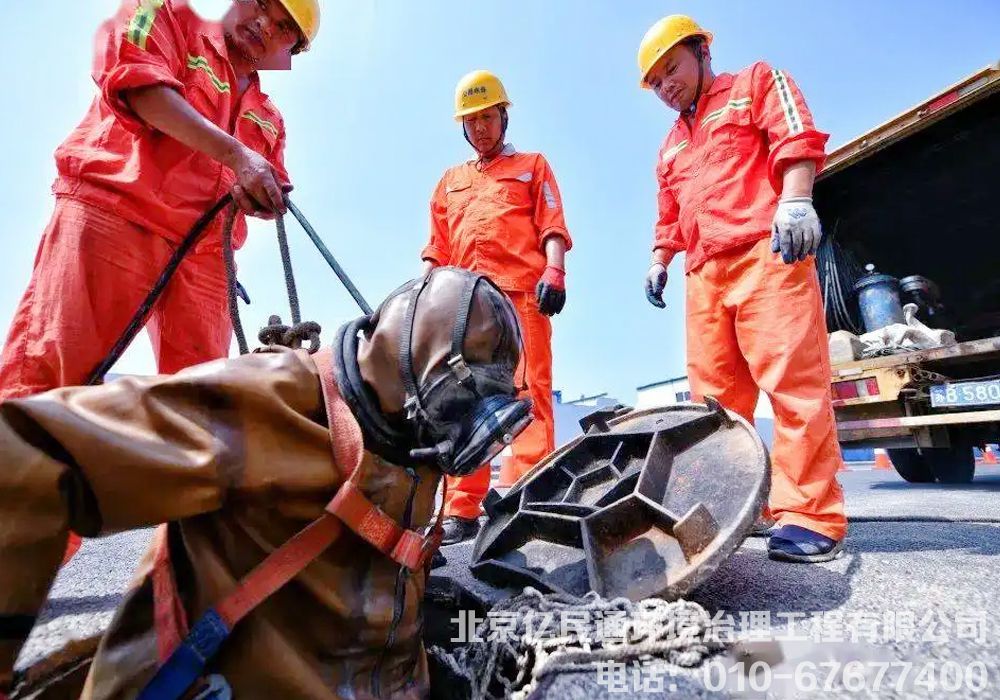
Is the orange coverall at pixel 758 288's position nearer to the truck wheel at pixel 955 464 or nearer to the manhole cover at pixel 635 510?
the manhole cover at pixel 635 510

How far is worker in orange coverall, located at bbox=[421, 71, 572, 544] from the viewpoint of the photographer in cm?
289

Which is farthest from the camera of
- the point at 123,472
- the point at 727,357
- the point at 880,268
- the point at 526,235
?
the point at 880,268

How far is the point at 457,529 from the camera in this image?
8.98ft

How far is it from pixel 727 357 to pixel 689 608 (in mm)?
1402

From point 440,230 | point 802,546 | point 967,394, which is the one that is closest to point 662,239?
point 440,230

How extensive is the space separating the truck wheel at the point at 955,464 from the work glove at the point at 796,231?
16.7 feet

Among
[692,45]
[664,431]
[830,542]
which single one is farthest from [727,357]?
[692,45]

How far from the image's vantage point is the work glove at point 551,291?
2995 millimetres

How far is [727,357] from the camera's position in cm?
246

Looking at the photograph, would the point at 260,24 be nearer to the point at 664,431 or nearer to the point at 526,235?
the point at 526,235

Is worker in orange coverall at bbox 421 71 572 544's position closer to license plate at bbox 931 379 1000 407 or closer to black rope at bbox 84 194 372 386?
black rope at bbox 84 194 372 386

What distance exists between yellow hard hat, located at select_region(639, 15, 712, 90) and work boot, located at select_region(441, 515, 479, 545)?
2.56 metres

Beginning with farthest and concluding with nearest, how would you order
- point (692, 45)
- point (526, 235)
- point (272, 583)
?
point (526, 235)
point (692, 45)
point (272, 583)

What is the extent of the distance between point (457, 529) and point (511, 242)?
5.44 feet
